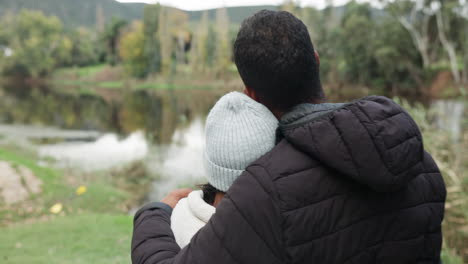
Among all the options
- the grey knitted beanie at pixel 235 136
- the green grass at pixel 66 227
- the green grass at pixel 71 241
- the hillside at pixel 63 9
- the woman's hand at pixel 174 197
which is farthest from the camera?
the hillside at pixel 63 9

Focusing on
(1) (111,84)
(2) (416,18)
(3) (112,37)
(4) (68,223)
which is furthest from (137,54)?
(4) (68,223)

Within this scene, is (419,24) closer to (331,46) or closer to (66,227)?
(331,46)

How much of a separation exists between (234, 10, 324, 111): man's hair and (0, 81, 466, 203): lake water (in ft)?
15.4

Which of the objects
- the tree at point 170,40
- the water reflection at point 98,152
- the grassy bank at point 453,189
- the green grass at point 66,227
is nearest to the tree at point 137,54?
the tree at point 170,40

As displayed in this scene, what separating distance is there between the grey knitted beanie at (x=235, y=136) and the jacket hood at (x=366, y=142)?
0.09 m

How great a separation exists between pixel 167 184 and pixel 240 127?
9737 millimetres

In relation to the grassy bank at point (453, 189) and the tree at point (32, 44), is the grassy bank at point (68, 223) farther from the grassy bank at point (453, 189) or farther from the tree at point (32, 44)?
the tree at point (32, 44)

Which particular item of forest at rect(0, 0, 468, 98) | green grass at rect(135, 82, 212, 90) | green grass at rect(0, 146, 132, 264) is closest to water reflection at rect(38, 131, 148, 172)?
green grass at rect(0, 146, 132, 264)

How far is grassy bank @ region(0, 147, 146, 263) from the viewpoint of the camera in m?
4.96

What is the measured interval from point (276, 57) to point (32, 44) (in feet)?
190

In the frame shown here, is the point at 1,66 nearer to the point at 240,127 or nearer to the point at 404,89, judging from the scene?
the point at 404,89

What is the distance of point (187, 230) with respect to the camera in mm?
1318

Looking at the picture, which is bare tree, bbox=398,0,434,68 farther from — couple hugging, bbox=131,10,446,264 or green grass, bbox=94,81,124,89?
couple hugging, bbox=131,10,446,264

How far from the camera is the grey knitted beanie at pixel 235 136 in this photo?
3.82 ft
